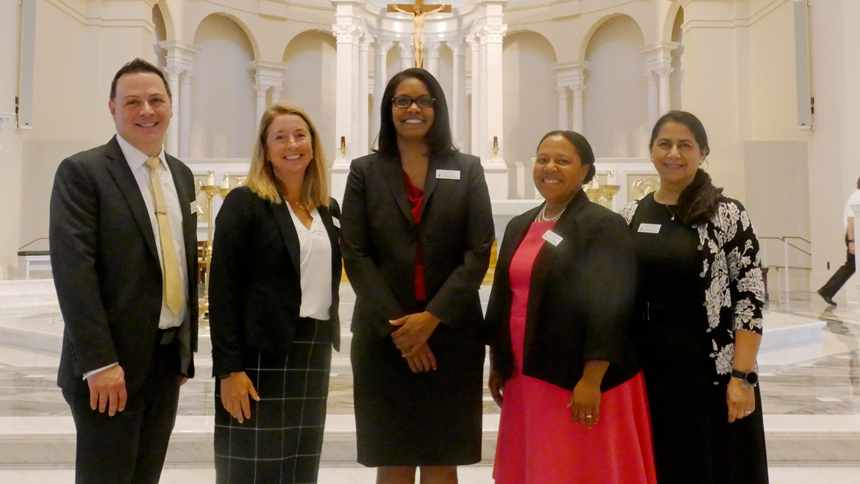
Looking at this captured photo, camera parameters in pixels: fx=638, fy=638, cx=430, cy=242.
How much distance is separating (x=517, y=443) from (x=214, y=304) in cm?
113

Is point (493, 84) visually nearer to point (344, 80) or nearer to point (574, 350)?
point (344, 80)

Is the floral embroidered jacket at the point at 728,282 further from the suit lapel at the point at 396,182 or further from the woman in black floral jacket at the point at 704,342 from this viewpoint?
the suit lapel at the point at 396,182

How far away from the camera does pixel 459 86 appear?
13.1m

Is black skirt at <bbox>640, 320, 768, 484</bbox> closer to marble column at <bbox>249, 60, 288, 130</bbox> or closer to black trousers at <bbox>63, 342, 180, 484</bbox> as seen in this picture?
black trousers at <bbox>63, 342, 180, 484</bbox>

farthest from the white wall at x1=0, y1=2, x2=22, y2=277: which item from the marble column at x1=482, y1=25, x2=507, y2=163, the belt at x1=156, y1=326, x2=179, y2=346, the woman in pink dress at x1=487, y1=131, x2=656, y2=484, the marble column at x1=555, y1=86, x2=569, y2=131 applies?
the woman in pink dress at x1=487, y1=131, x2=656, y2=484

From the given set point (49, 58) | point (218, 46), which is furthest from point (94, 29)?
point (218, 46)

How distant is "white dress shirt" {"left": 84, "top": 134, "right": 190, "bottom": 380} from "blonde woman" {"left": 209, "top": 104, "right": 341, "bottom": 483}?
130 mm

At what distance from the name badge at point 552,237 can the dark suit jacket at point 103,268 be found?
126 centimetres

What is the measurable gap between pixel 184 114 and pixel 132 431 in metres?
13.0

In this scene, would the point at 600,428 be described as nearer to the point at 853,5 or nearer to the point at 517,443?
the point at 517,443

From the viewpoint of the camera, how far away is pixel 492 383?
234cm

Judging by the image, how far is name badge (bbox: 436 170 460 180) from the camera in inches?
87.0

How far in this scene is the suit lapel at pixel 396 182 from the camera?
7.14 ft

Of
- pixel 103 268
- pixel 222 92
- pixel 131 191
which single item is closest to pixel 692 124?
pixel 131 191
